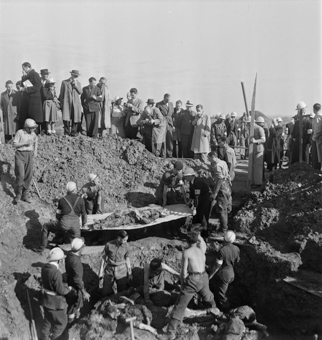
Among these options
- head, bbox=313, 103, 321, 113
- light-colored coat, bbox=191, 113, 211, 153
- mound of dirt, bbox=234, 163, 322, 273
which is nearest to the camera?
mound of dirt, bbox=234, 163, 322, 273

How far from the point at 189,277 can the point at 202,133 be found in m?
6.35

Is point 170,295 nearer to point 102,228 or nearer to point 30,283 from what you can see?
point 102,228

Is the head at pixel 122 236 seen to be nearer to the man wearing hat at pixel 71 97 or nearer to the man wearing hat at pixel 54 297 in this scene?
the man wearing hat at pixel 54 297

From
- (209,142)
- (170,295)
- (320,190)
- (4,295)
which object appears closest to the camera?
(4,295)

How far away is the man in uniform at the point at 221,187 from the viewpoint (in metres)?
9.74

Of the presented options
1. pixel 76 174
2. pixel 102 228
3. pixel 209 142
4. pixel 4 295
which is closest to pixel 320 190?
pixel 209 142

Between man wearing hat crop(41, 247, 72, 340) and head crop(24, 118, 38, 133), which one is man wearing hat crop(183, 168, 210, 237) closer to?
man wearing hat crop(41, 247, 72, 340)

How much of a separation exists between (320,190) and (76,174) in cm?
640

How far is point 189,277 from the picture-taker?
25.2 feet

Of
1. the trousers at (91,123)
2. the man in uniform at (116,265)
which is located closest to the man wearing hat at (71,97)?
the trousers at (91,123)

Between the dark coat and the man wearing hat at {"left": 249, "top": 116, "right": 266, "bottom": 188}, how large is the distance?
19.6 ft

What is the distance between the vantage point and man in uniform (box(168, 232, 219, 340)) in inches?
301

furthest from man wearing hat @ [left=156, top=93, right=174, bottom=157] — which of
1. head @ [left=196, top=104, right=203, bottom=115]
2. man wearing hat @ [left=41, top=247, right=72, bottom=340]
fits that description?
man wearing hat @ [left=41, top=247, right=72, bottom=340]

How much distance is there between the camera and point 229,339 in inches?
297
